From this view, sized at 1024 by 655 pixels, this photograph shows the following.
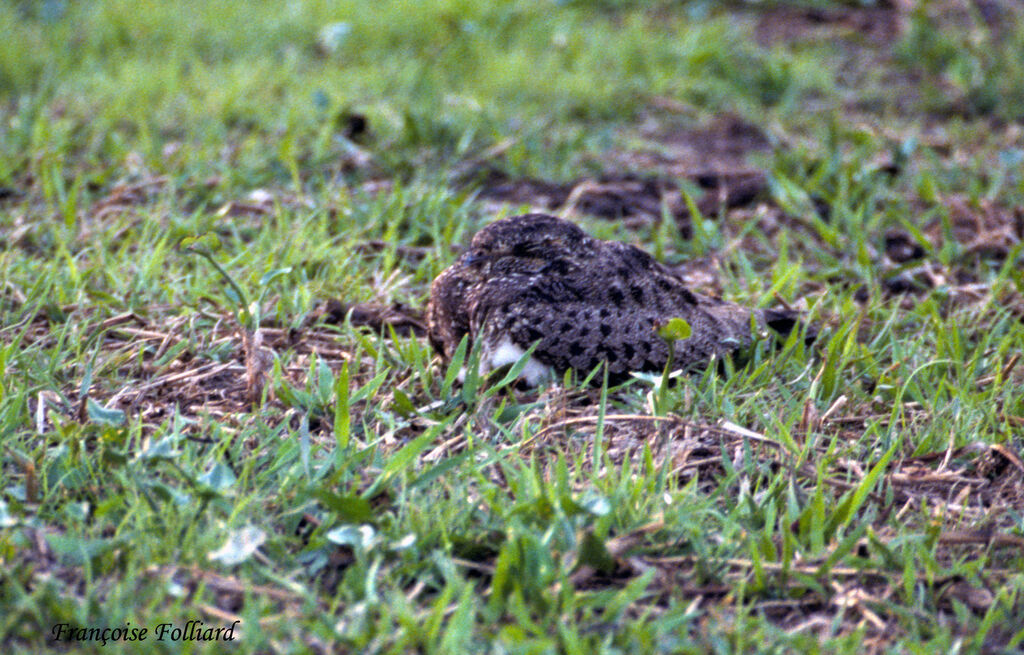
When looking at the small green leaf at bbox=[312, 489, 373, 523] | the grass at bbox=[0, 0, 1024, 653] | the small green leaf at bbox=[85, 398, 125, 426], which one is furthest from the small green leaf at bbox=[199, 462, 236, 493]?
the small green leaf at bbox=[85, 398, 125, 426]

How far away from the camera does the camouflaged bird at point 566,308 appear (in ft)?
10.3

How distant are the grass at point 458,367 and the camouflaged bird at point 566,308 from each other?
132mm

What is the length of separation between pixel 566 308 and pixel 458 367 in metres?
0.43

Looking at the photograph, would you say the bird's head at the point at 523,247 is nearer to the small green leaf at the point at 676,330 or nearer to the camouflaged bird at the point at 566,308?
the camouflaged bird at the point at 566,308

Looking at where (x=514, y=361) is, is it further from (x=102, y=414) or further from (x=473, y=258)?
(x=102, y=414)

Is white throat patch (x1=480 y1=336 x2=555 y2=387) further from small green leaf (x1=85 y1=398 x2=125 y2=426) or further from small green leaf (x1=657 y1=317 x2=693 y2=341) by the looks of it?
small green leaf (x1=85 y1=398 x2=125 y2=426)

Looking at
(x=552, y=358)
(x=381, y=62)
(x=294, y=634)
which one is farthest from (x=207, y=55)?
(x=294, y=634)

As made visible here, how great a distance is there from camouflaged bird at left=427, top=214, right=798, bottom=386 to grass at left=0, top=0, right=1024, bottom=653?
132 millimetres

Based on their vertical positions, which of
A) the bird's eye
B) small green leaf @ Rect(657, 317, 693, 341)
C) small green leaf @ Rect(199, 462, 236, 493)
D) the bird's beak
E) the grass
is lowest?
the grass

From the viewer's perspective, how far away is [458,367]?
305 centimetres

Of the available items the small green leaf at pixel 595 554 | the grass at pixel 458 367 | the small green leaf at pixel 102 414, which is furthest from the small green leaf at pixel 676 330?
the small green leaf at pixel 102 414

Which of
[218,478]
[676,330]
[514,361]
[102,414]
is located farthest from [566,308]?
[102,414]

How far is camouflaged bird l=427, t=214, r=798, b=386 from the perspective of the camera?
3.15 metres

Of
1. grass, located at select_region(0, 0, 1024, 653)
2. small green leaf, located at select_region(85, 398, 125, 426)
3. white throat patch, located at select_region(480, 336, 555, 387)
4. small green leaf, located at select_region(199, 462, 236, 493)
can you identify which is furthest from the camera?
white throat patch, located at select_region(480, 336, 555, 387)
